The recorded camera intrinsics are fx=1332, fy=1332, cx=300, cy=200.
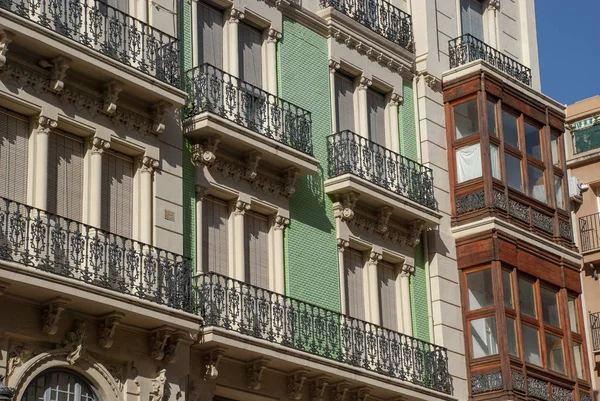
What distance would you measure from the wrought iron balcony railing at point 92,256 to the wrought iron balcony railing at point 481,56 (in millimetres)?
10899

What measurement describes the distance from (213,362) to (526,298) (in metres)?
8.92

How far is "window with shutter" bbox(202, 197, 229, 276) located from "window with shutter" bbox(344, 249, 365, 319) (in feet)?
10.9

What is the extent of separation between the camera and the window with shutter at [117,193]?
2194cm

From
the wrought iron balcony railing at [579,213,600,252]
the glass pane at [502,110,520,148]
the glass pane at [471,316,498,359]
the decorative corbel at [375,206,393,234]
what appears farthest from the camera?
the wrought iron balcony railing at [579,213,600,252]

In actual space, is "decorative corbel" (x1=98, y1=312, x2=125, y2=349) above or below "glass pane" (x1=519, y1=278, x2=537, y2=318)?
below

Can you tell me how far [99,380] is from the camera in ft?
67.1

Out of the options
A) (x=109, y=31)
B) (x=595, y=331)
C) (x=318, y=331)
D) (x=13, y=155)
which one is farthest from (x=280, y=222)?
(x=595, y=331)

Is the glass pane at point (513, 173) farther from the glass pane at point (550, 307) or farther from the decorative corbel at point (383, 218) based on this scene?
the decorative corbel at point (383, 218)

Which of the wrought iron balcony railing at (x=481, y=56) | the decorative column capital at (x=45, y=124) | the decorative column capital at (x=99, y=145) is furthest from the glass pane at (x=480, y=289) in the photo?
the decorative column capital at (x=45, y=124)

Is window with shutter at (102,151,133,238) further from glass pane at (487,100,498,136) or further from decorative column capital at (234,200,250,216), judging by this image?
glass pane at (487,100,498,136)

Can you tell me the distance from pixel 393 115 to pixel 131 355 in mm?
10201

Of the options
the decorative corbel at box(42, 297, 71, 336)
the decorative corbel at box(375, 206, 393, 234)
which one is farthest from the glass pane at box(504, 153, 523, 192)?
the decorative corbel at box(42, 297, 71, 336)

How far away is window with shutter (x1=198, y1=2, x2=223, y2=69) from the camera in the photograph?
81.9 ft

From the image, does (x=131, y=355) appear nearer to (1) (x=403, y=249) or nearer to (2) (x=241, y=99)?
(2) (x=241, y=99)
